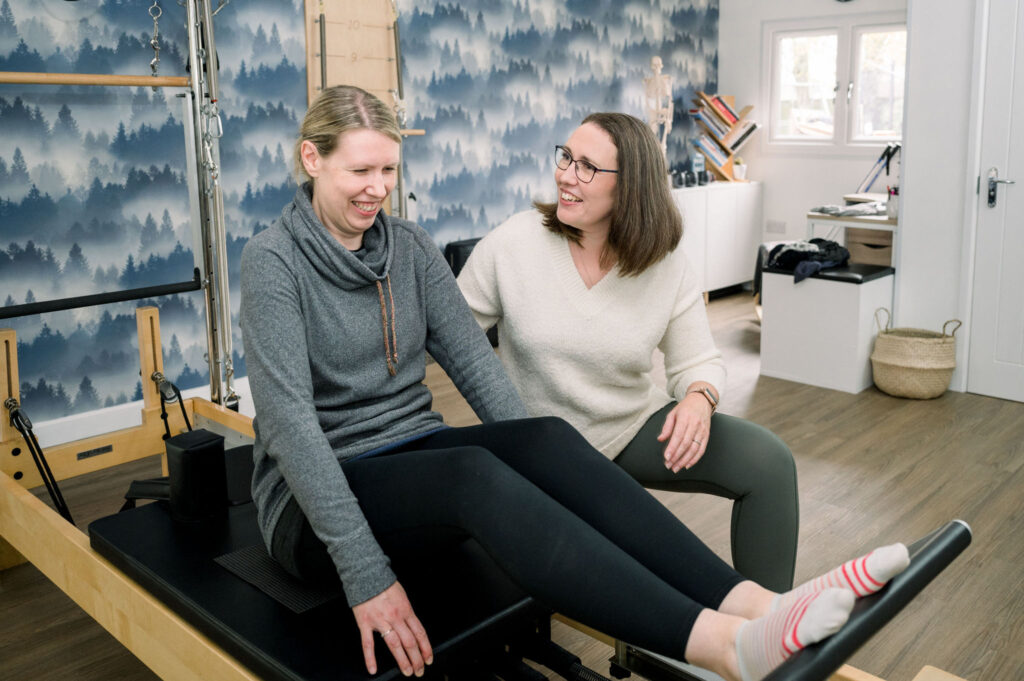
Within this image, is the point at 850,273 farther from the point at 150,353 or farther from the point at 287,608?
the point at 287,608

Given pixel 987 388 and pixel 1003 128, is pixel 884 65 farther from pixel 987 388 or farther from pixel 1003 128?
pixel 987 388

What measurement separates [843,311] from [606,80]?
7.31 ft

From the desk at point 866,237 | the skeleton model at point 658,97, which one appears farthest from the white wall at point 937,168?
the skeleton model at point 658,97

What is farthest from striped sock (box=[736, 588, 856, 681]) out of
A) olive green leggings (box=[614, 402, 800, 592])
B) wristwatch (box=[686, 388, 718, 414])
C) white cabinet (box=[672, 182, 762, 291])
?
white cabinet (box=[672, 182, 762, 291])

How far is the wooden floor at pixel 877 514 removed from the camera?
6.24 feet

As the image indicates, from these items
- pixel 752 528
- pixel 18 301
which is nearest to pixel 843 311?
pixel 752 528

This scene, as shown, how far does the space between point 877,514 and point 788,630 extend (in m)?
1.69

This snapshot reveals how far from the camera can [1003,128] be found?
3354 millimetres

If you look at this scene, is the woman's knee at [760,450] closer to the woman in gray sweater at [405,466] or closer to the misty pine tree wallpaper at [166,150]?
the woman in gray sweater at [405,466]

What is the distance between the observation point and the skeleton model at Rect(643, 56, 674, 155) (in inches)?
208

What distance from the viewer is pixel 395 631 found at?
4.03 feet

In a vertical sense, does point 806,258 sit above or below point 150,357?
above

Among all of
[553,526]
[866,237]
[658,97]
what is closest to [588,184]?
[553,526]

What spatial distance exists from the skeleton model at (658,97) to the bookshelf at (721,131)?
384mm
